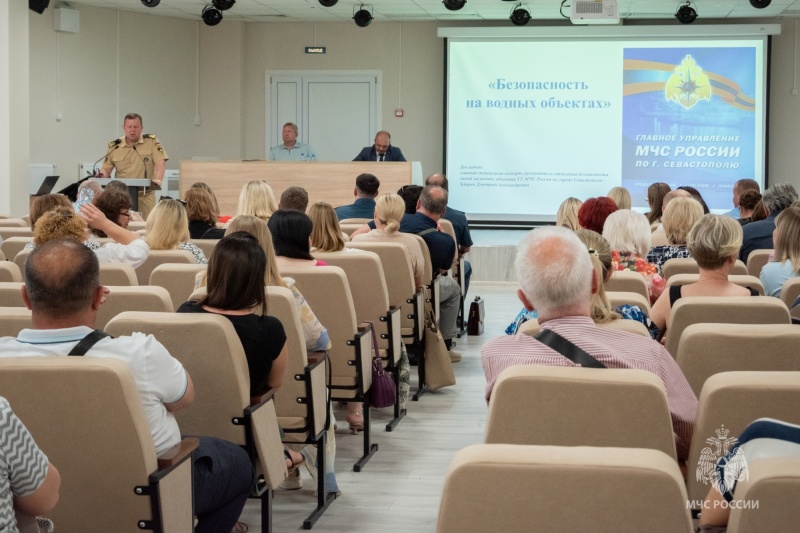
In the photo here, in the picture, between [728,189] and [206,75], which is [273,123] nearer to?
[206,75]

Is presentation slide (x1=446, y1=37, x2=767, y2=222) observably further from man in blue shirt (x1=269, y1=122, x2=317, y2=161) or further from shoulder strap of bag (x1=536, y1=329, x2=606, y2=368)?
shoulder strap of bag (x1=536, y1=329, x2=606, y2=368)

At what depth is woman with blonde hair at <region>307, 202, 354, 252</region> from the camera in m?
5.05

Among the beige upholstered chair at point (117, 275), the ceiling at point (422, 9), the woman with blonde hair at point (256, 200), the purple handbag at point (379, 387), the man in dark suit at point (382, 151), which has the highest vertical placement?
the ceiling at point (422, 9)

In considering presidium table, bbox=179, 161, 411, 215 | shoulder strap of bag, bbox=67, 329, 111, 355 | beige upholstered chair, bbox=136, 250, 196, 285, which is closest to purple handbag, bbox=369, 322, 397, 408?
beige upholstered chair, bbox=136, 250, 196, 285

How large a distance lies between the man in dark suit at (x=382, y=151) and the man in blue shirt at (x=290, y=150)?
2.55 ft

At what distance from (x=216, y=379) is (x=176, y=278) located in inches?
54.4

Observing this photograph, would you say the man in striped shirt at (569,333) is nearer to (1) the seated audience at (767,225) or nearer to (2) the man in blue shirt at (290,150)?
(1) the seated audience at (767,225)

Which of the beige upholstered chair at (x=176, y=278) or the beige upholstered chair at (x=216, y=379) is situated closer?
the beige upholstered chair at (x=216, y=379)

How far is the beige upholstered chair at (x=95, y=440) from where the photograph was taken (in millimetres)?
2320

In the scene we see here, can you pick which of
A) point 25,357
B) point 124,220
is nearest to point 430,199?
point 124,220

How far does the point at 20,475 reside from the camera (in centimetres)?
191

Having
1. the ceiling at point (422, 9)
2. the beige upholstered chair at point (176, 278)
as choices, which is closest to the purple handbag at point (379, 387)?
the beige upholstered chair at point (176, 278)

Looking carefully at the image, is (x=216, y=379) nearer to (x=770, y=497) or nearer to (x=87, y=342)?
(x=87, y=342)

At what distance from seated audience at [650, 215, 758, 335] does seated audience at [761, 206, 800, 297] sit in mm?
789
